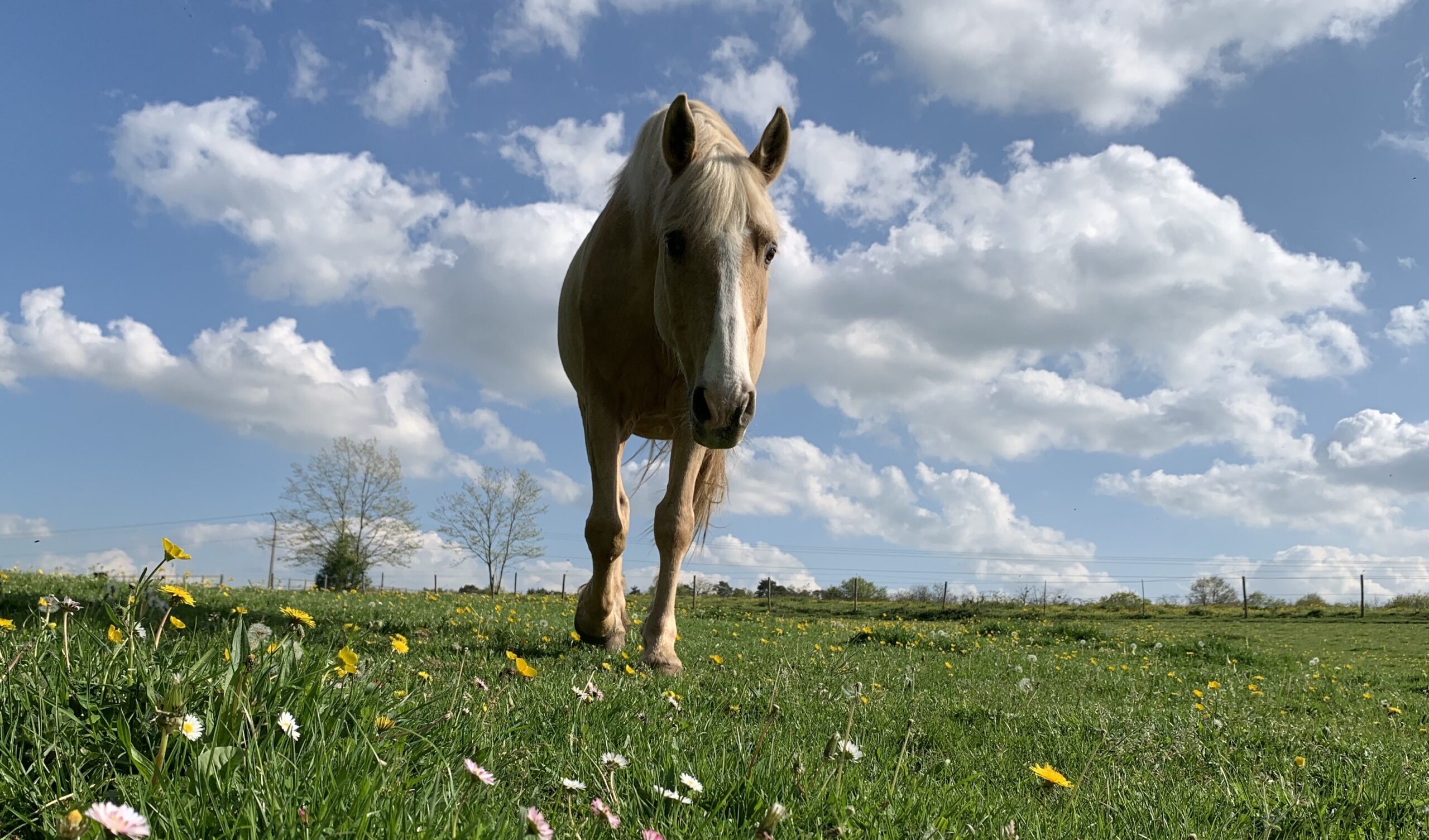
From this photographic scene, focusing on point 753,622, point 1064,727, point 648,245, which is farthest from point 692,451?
point 753,622

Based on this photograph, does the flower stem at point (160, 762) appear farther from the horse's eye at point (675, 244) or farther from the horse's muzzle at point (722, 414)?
the horse's eye at point (675, 244)

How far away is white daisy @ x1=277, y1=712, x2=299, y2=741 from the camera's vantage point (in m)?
1.83

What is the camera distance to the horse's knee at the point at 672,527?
6113 millimetres

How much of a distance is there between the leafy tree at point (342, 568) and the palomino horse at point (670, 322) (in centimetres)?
4615

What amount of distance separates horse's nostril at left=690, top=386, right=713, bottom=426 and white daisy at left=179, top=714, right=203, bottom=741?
264cm

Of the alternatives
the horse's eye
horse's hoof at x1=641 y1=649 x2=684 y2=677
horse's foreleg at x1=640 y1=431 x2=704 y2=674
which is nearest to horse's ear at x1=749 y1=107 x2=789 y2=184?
the horse's eye

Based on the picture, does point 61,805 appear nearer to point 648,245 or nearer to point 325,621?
point 648,245

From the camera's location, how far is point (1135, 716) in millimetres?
4934

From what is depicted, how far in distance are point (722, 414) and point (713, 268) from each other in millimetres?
940

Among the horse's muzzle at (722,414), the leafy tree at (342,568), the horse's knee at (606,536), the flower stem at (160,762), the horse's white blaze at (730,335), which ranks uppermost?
the horse's white blaze at (730,335)

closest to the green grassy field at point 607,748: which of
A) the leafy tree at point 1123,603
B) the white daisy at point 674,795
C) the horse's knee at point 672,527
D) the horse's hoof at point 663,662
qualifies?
the white daisy at point 674,795

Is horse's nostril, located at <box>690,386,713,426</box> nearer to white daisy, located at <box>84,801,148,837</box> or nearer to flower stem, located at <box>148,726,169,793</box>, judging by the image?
flower stem, located at <box>148,726,169,793</box>

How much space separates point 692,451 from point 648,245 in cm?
150

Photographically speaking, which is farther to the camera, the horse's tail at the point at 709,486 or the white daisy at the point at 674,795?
the horse's tail at the point at 709,486
